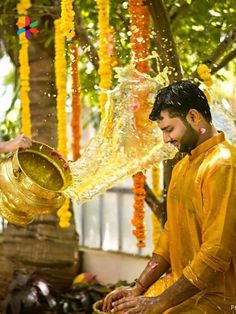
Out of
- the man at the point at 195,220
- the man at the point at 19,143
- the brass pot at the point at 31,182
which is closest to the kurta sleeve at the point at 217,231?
the man at the point at 195,220

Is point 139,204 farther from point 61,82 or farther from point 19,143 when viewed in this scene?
point 19,143

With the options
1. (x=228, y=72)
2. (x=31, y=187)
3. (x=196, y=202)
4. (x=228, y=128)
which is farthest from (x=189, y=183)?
(x=228, y=72)

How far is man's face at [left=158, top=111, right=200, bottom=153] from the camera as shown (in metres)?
2.82

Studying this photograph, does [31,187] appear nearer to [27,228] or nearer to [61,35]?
[61,35]

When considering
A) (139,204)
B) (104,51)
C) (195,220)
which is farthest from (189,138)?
(139,204)

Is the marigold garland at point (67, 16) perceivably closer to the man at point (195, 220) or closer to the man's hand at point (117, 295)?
the man at point (195, 220)

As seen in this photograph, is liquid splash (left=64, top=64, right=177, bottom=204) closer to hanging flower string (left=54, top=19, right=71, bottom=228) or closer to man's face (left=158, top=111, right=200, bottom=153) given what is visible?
hanging flower string (left=54, top=19, right=71, bottom=228)

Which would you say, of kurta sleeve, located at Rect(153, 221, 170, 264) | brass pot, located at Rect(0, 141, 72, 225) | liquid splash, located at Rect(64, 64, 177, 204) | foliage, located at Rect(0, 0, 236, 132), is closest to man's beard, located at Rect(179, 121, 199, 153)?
kurta sleeve, located at Rect(153, 221, 170, 264)

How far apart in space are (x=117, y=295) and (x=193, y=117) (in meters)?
0.90

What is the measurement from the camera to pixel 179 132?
2.83 m

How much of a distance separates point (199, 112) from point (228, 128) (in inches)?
42.8

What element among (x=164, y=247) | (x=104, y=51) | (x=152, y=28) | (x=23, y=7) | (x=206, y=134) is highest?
(x=23, y=7)

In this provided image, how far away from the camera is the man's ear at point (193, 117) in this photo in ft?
9.20

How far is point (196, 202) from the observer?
2779mm
